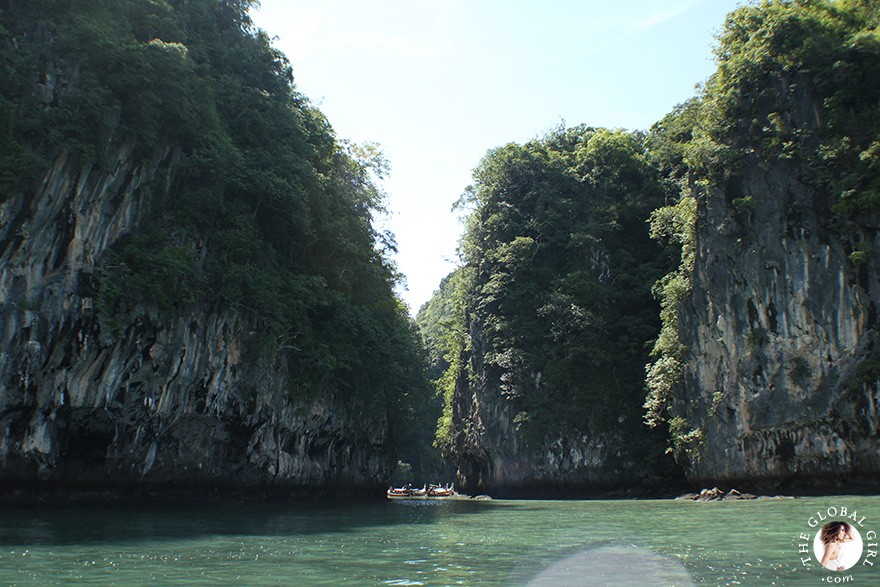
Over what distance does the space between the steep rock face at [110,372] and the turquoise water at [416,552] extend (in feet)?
10.1

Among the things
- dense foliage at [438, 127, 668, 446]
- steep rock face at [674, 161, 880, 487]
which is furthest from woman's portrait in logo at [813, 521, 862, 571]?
dense foliage at [438, 127, 668, 446]

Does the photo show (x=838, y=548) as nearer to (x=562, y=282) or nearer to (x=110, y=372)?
(x=110, y=372)

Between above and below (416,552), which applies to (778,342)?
above

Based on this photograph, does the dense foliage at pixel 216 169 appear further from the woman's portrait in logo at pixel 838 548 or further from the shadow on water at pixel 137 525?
the woman's portrait in logo at pixel 838 548

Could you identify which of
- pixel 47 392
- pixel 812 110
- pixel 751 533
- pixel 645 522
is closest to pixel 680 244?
pixel 812 110

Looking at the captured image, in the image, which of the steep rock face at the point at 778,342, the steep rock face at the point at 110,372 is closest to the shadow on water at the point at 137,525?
the steep rock face at the point at 110,372

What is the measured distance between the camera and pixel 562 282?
108 ft

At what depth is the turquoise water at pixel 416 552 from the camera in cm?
663

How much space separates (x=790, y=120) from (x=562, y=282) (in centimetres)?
1204

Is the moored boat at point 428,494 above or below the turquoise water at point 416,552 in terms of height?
below

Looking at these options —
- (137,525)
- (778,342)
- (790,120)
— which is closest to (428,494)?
(778,342)

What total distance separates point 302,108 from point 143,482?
17207 mm

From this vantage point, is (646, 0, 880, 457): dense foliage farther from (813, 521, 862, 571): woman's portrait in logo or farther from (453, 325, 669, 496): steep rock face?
(813, 521, 862, 571): woman's portrait in logo

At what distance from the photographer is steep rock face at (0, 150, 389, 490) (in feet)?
51.3
